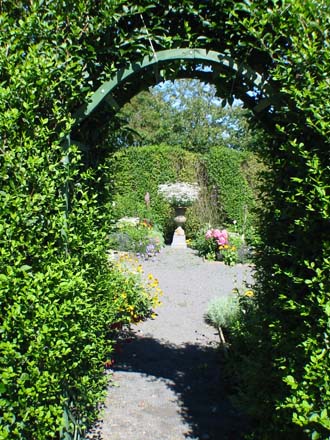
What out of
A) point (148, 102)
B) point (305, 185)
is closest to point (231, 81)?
point (305, 185)

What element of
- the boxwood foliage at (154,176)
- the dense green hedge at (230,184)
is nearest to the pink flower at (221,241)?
the dense green hedge at (230,184)

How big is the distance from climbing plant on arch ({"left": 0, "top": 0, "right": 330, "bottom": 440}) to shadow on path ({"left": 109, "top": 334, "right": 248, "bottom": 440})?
81 centimetres

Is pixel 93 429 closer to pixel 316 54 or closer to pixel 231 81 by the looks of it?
pixel 231 81

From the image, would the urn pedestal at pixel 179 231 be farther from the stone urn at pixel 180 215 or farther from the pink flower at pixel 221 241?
the pink flower at pixel 221 241

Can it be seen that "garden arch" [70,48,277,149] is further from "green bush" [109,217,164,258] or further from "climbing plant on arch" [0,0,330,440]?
"green bush" [109,217,164,258]

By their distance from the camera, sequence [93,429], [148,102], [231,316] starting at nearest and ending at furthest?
[93,429] → [231,316] → [148,102]

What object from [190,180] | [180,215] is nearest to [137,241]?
[180,215]

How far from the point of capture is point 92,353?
2609 millimetres

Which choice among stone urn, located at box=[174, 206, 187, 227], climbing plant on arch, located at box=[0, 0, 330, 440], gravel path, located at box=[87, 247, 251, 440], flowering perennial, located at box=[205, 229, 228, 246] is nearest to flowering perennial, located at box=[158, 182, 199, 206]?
stone urn, located at box=[174, 206, 187, 227]

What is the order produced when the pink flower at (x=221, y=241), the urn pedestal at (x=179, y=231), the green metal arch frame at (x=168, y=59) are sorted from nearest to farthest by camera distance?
the green metal arch frame at (x=168, y=59) < the pink flower at (x=221, y=241) < the urn pedestal at (x=179, y=231)

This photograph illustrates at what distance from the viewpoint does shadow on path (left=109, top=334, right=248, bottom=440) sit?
128 inches

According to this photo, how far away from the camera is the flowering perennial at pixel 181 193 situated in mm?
12055

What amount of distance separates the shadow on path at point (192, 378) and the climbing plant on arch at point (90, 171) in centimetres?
81

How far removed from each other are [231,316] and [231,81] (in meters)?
3.10
